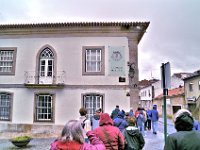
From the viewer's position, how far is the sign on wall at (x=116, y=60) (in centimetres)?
1543

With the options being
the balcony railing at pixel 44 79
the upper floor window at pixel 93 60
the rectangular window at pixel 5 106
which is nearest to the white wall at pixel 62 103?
the rectangular window at pixel 5 106

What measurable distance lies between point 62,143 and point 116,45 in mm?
13534

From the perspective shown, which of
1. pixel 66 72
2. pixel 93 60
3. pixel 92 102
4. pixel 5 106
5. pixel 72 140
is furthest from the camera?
pixel 5 106

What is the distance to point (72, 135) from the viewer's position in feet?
8.47

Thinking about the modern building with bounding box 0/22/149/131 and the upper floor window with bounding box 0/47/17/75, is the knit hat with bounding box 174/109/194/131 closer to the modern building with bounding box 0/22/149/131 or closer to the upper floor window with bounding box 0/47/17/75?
the modern building with bounding box 0/22/149/131

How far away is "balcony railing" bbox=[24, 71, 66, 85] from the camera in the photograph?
1566 cm

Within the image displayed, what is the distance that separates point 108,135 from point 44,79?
12.4 m

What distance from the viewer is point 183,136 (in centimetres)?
276

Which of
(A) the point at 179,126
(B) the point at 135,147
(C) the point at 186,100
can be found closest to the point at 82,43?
(B) the point at 135,147

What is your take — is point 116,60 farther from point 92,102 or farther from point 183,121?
point 183,121

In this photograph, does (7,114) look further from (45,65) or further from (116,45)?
(116,45)

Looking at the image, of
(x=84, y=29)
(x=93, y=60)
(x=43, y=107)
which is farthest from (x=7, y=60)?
(x=93, y=60)

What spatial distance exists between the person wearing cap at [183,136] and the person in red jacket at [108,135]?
1416 mm

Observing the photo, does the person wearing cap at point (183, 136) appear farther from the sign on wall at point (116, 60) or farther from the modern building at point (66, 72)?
the sign on wall at point (116, 60)
